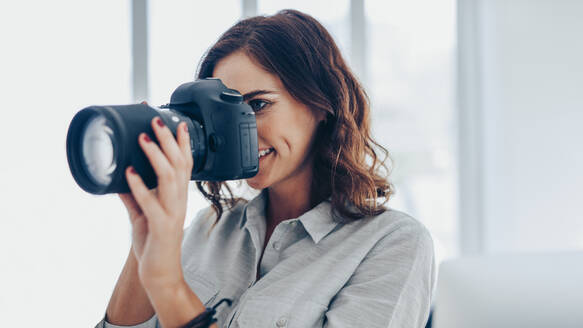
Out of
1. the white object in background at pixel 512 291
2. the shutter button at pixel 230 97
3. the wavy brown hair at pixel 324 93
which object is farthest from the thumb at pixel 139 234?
the white object in background at pixel 512 291

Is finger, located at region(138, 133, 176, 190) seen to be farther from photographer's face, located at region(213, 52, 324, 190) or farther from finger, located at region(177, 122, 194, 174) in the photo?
photographer's face, located at region(213, 52, 324, 190)

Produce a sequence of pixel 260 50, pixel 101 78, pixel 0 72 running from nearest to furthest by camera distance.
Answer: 1. pixel 260 50
2. pixel 0 72
3. pixel 101 78

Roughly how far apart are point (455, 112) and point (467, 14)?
42cm

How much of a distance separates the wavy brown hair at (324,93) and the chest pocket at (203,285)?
0.11 metres

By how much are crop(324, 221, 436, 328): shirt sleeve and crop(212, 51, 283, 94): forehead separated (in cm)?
30

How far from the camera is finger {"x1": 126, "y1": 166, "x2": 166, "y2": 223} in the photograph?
479mm

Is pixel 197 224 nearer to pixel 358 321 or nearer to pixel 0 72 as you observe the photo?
pixel 358 321

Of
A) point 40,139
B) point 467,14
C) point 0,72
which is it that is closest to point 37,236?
point 40,139

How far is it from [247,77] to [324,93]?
139 mm

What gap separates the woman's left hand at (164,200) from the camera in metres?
0.49

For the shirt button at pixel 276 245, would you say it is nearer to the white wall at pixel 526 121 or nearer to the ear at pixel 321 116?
the ear at pixel 321 116

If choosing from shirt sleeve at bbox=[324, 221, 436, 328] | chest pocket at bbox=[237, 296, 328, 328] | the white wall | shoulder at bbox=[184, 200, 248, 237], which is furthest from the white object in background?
the white wall

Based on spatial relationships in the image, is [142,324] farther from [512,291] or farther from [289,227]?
[512,291]

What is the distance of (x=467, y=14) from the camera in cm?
200
